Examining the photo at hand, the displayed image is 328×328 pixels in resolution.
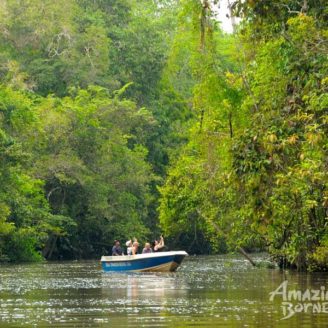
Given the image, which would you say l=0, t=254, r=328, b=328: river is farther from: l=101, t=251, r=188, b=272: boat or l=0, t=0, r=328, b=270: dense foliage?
l=101, t=251, r=188, b=272: boat

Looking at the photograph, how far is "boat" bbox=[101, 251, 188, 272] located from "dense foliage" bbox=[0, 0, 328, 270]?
2.75 m

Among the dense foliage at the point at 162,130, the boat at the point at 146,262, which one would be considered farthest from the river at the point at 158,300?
the boat at the point at 146,262

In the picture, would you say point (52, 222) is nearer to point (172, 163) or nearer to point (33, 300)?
point (172, 163)

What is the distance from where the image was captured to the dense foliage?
23.4m

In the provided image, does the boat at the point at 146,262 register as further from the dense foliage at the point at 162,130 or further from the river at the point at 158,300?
the dense foliage at the point at 162,130

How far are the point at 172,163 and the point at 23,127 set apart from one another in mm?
16425

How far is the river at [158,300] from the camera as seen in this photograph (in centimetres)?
1942

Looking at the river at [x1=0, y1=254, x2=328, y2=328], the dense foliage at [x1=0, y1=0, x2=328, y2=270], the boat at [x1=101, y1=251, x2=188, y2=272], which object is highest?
the dense foliage at [x1=0, y1=0, x2=328, y2=270]

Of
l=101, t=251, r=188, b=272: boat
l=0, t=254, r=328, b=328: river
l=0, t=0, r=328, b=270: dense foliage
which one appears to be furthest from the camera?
l=101, t=251, r=188, b=272: boat

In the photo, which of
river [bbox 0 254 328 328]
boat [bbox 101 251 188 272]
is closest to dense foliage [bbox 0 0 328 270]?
river [bbox 0 254 328 328]

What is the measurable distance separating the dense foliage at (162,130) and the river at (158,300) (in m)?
1.97

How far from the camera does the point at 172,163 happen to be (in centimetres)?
6912

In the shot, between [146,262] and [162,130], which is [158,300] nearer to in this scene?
[146,262]

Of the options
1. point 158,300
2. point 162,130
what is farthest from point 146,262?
point 162,130
